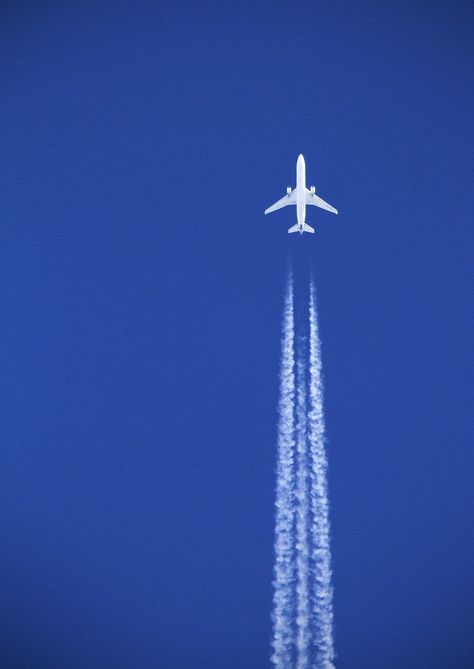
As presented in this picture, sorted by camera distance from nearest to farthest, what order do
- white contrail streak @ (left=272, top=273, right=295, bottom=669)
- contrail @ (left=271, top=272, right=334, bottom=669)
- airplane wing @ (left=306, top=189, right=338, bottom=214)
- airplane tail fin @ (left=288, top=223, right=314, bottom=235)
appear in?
contrail @ (left=271, top=272, right=334, bottom=669), white contrail streak @ (left=272, top=273, right=295, bottom=669), airplane tail fin @ (left=288, top=223, right=314, bottom=235), airplane wing @ (left=306, top=189, right=338, bottom=214)

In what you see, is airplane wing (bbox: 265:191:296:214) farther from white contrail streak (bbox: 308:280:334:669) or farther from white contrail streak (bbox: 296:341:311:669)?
white contrail streak (bbox: 296:341:311:669)

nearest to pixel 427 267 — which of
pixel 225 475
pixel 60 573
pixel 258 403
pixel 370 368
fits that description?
pixel 370 368

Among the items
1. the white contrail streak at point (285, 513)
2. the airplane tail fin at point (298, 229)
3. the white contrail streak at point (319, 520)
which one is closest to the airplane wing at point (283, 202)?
the airplane tail fin at point (298, 229)

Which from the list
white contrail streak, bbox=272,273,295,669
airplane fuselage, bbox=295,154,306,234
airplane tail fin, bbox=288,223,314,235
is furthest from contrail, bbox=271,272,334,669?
airplane fuselage, bbox=295,154,306,234

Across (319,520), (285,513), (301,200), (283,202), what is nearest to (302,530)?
(319,520)

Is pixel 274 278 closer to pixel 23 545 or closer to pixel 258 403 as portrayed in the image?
pixel 258 403

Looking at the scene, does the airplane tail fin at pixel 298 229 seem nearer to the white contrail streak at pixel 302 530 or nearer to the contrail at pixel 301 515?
the contrail at pixel 301 515

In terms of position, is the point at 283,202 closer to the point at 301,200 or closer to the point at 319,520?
the point at 301,200
